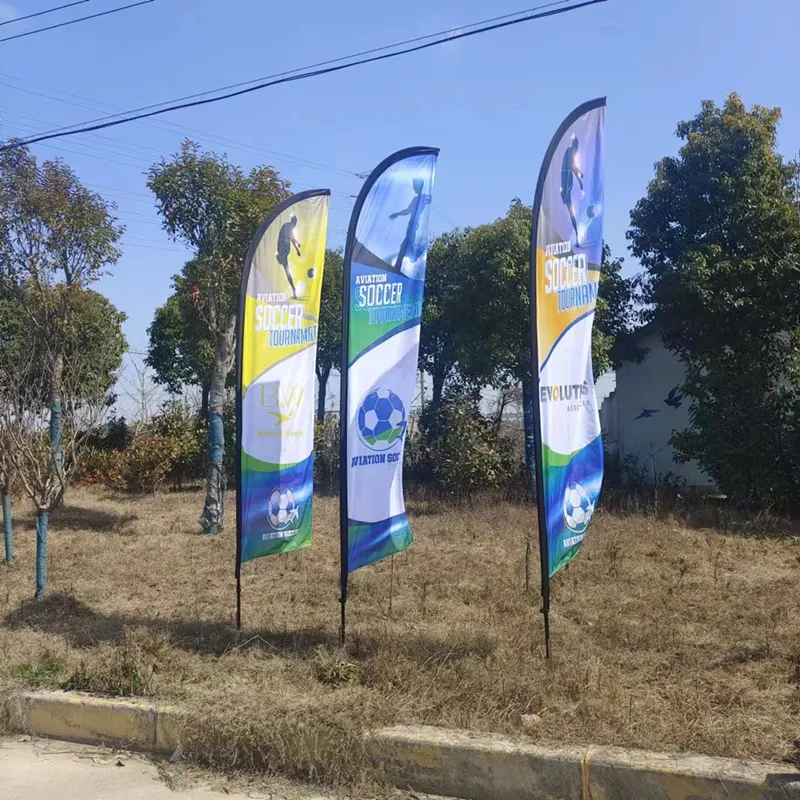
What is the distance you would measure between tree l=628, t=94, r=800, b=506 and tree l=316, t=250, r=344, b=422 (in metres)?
6.31

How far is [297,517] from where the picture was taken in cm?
709

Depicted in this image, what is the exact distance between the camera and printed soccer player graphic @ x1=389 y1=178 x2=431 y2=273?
6.36 metres

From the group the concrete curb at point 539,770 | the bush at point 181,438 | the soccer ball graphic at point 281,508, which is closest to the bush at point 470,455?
the bush at point 181,438

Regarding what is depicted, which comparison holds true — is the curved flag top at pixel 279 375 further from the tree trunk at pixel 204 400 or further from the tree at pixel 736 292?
the tree trunk at pixel 204 400

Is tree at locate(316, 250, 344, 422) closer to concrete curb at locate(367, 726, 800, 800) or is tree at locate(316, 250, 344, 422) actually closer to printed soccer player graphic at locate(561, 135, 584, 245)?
printed soccer player graphic at locate(561, 135, 584, 245)

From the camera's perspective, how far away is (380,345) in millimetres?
Result: 6273

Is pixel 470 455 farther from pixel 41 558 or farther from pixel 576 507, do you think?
pixel 576 507

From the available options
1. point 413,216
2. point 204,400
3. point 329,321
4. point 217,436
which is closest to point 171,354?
point 204,400

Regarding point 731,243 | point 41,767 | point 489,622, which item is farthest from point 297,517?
point 731,243

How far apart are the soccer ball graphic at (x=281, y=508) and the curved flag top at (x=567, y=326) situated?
7.82 ft

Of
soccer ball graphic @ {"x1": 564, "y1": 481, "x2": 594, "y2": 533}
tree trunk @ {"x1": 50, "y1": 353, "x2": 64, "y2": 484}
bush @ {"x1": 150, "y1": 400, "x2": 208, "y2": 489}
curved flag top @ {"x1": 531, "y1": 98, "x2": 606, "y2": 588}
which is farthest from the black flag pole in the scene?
bush @ {"x1": 150, "y1": 400, "x2": 208, "y2": 489}

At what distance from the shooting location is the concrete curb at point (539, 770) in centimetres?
414

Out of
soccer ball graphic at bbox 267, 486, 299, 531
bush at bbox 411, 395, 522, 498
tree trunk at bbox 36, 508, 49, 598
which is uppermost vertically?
bush at bbox 411, 395, 522, 498

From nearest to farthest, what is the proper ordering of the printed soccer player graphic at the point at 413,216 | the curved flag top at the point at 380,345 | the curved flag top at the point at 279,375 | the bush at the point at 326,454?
the curved flag top at the point at 380,345 → the printed soccer player graphic at the point at 413,216 → the curved flag top at the point at 279,375 → the bush at the point at 326,454
